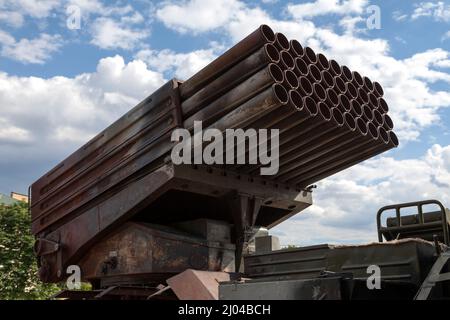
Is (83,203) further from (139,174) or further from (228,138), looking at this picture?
(228,138)

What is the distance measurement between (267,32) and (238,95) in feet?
1.97

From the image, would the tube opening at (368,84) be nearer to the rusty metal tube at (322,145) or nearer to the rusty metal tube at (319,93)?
the rusty metal tube at (322,145)

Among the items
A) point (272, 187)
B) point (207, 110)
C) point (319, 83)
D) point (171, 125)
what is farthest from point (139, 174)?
point (319, 83)

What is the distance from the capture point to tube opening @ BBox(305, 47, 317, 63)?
5.35 meters

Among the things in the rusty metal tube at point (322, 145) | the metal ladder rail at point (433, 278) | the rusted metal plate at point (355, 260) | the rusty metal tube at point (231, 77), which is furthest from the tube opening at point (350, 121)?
the metal ladder rail at point (433, 278)

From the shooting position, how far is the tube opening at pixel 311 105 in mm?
5035

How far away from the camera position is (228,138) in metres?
5.29

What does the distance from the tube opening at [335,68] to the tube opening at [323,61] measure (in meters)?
0.07

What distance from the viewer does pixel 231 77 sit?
204 inches

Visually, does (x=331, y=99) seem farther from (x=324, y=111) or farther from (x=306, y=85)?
(x=306, y=85)

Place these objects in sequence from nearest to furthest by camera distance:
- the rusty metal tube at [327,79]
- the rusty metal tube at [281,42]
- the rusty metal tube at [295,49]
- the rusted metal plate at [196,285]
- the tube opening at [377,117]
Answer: the rusted metal plate at [196,285]
the rusty metal tube at [281,42]
the rusty metal tube at [295,49]
the rusty metal tube at [327,79]
the tube opening at [377,117]

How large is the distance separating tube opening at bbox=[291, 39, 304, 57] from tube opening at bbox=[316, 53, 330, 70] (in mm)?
276

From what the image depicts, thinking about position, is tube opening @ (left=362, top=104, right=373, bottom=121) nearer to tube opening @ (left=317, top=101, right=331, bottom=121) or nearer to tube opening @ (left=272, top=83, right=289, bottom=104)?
tube opening @ (left=317, top=101, right=331, bottom=121)
